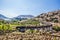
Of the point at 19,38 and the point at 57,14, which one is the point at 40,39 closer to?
the point at 19,38

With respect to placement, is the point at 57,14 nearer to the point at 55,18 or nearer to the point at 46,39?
the point at 55,18

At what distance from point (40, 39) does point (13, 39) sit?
276cm

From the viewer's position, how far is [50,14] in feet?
225

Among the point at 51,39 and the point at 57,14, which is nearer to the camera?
the point at 51,39

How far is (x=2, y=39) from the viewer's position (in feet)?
64.8

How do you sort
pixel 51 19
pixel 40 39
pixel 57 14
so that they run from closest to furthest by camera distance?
pixel 40 39, pixel 51 19, pixel 57 14

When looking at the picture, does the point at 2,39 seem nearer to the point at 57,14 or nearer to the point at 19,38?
the point at 19,38

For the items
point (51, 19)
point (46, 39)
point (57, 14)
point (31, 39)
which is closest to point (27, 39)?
point (31, 39)

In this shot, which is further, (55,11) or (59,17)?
(55,11)

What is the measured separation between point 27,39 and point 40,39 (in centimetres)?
137

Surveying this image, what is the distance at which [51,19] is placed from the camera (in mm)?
61812

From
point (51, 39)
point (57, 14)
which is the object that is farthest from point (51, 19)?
point (51, 39)

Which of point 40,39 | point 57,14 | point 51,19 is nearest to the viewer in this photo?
→ point 40,39

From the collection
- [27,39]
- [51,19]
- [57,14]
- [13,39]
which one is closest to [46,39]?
[27,39]
